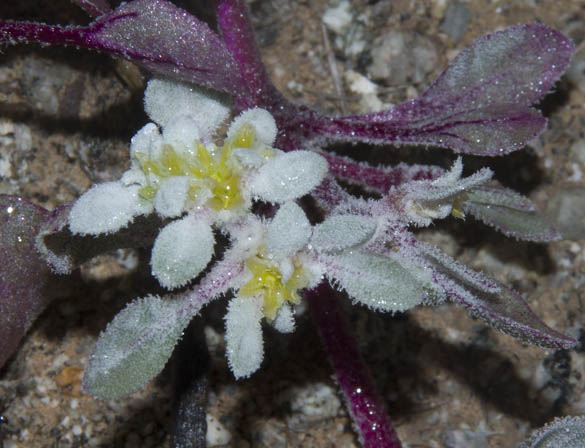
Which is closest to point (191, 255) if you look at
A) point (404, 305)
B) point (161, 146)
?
point (161, 146)

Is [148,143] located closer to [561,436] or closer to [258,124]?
[258,124]

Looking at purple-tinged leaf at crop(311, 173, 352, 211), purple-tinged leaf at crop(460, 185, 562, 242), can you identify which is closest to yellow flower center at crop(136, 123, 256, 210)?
purple-tinged leaf at crop(311, 173, 352, 211)

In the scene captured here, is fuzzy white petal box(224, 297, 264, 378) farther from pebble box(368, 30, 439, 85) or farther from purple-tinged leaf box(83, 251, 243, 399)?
pebble box(368, 30, 439, 85)

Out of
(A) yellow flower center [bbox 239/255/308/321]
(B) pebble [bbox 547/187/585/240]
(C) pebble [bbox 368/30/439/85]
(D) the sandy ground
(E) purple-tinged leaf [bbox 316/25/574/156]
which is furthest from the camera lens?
(C) pebble [bbox 368/30/439/85]

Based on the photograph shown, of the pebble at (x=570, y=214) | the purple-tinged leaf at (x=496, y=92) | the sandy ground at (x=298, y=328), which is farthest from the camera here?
the pebble at (x=570, y=214)

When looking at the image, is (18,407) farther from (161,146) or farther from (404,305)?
(404,305)

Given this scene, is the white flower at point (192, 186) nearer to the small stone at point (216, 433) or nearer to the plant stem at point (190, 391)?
the plant stem at point (190, 391)

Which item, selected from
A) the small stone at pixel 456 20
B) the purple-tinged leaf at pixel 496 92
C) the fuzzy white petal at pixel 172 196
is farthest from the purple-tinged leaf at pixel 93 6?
the small stone at pixel 456 20
